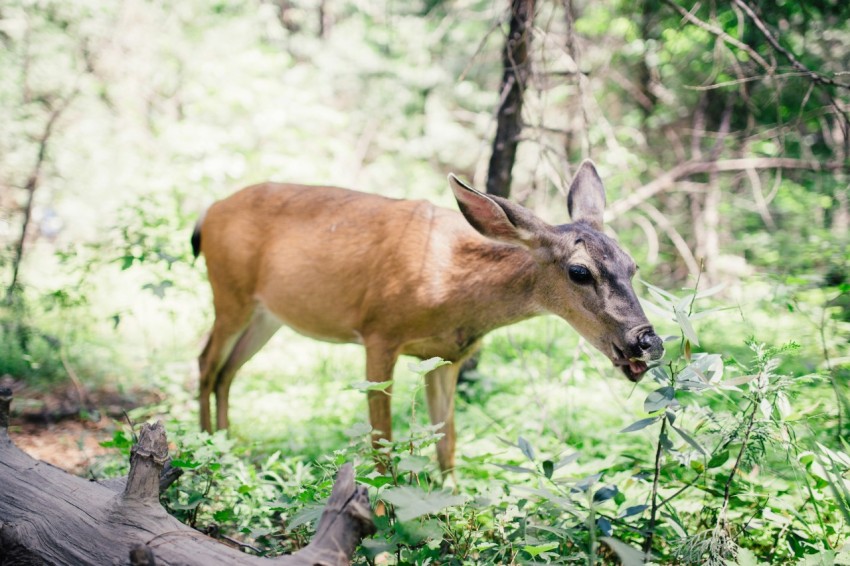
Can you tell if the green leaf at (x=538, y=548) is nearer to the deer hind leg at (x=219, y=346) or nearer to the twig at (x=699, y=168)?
the deer hind leg at (x=219, y=346)

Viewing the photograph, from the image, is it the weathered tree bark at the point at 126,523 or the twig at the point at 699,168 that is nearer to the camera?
the weathered tree bark at the point at 126,523

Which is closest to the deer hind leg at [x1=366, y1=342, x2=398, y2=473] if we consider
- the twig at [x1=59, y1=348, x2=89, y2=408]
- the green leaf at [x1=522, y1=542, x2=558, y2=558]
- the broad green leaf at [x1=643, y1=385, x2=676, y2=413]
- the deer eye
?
the deer eye

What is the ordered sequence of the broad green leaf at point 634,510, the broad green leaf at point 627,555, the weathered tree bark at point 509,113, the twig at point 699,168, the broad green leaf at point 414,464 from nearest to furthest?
the broad green leaf at point 627,555 → the broad green leaf at point 414,464 → the broad green leaf at point 634,510 → the weathered tree bark at point 509,113 → the twig at point 699,168

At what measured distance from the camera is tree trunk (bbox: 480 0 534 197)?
498 cm

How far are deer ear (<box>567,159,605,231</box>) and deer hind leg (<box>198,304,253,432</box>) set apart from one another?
2546 millimetres

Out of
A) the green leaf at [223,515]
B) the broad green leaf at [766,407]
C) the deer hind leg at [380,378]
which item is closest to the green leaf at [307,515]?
the green leaf at [223,515]

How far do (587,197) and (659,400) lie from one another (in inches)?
83.0

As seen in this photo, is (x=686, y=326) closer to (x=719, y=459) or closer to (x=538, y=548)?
(x=719, y=459)

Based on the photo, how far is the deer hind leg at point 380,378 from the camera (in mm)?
4074

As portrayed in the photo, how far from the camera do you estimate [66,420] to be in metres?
5.17

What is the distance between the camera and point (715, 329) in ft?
21.5

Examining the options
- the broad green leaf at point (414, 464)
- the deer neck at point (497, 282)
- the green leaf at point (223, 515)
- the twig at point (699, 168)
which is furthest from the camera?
the twig at point (699, 168)

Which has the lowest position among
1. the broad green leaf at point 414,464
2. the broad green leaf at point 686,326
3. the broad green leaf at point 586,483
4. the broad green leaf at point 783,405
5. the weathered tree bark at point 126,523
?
the weathered tree bark at point 126,523

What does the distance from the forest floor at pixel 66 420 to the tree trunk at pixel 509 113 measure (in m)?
3.47
